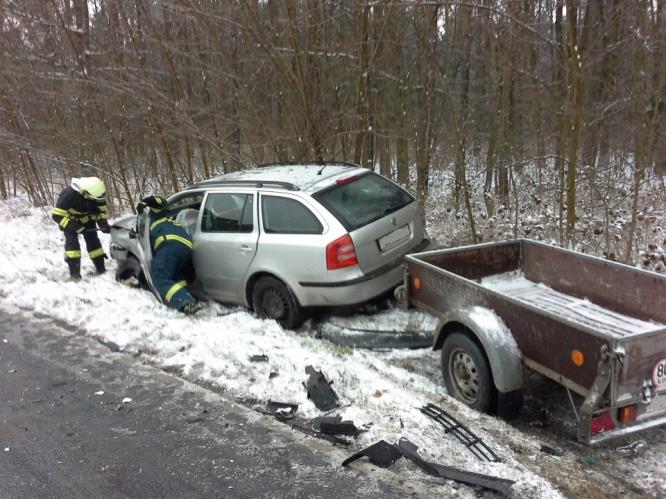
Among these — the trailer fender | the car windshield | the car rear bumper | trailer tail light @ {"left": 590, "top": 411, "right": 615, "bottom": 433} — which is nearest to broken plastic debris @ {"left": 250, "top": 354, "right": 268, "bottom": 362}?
the car rear bumper

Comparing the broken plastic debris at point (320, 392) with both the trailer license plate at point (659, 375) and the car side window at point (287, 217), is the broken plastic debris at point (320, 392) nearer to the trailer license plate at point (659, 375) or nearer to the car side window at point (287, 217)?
the car side window at point (287, 217)

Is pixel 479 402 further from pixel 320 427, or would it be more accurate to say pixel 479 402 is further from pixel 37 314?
pixel 37 314

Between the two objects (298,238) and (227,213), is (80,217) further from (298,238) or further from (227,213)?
(298,238)

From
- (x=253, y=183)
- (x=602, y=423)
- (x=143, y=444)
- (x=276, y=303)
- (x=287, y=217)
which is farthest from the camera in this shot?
(x=253, y=183)

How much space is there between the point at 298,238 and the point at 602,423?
334cm

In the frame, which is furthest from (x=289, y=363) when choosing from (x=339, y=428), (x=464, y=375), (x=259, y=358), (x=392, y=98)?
(x=392, y=98)

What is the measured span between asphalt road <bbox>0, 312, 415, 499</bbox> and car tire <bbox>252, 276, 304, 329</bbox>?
151cm

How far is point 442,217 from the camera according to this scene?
35.7 ft

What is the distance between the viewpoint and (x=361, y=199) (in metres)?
5.98

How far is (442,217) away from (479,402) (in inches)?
276

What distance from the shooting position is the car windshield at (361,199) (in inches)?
225

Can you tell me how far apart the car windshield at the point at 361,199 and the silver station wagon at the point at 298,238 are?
12 millimetres

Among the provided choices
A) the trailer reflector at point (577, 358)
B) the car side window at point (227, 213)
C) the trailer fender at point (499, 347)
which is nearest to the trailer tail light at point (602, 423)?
the trailer reflector at point (577, 358)

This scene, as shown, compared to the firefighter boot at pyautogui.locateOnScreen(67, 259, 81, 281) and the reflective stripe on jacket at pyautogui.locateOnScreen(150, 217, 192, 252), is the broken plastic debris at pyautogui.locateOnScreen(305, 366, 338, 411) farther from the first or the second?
the firefighter boot at pyautogui.locateOnScreen(67, 259, 81, 281)
